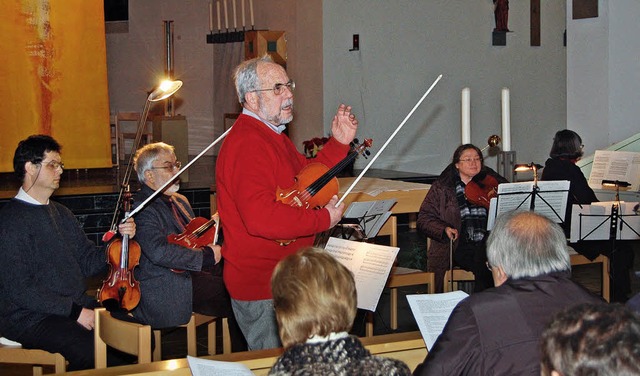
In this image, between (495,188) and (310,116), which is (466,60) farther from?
(495,188)

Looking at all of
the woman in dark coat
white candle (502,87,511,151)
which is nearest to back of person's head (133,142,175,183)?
white candle (502,87,511,151)

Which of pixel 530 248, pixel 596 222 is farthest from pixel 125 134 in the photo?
pixel 530 248

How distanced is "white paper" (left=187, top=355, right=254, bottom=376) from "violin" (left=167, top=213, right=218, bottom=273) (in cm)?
192

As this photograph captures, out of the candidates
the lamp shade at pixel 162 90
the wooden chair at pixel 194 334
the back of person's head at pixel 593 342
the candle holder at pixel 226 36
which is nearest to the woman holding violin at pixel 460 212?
the wooden chair at pixel 194 334

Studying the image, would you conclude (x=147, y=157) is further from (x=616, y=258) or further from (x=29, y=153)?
(x=616, y=258)

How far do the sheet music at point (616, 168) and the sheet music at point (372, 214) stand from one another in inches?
119

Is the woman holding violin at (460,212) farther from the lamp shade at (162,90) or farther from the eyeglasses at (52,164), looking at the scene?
the eyeglasses at (52,164)

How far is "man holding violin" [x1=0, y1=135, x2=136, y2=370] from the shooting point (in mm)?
4066

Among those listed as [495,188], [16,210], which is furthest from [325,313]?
[495,188]

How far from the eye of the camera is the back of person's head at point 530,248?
258 cm

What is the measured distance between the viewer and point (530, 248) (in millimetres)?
2596

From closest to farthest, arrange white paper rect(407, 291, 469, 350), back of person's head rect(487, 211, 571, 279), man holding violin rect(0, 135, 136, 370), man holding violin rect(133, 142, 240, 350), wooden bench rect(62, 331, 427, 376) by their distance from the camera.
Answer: back of person's head rect(487, 211, 571, 279) < wooden bench rect(62, 331, 427, 376) < white paper rect(407, 291, 469, 350) < man holding violin rect(0, 135, 136, 370) < man holding violin rect(133, 142, 240, 350)

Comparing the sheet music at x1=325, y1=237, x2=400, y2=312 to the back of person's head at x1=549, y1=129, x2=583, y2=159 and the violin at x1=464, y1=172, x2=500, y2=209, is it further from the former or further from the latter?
the back of person's head at x1=549, y1=129, x2=583, y2=159

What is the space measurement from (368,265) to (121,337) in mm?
1118
